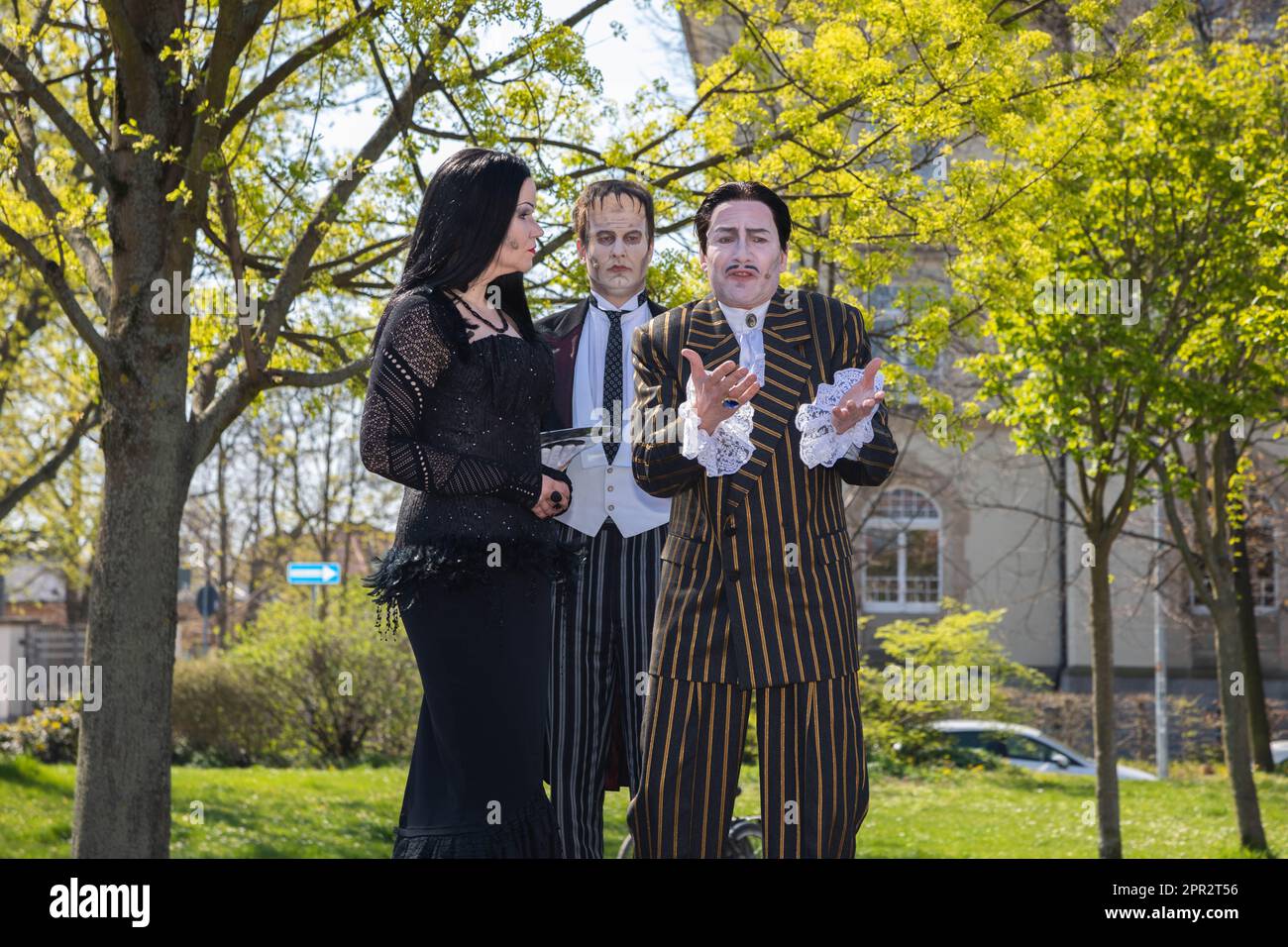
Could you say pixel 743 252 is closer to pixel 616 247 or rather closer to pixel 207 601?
pixel 616 247

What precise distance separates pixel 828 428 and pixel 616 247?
1.40 meters

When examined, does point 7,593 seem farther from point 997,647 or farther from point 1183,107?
point 1183,107

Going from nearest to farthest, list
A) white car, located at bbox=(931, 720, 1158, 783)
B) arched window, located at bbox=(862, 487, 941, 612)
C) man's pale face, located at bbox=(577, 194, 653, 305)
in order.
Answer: man's pale face, located at bbox=(577, 194, 653, 305), white car, located at bbox=(931, 720, 1158, 783), arched window, located at bbox=(862, 487, 941, 612)

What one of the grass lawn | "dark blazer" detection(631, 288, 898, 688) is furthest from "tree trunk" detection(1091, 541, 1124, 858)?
"dark blazer" detection(631, 288, 898, 688)

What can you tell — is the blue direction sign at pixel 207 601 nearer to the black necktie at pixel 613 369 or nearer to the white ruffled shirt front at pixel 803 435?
the black necktie at pixel 613 369

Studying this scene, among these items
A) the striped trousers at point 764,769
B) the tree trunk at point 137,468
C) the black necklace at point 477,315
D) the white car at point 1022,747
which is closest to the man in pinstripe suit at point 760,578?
the striped trousers at point 764,769

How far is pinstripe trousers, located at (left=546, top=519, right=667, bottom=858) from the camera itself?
4480 millimetres

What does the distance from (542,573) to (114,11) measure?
5417mm

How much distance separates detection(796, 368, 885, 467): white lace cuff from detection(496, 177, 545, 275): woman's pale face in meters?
0.82

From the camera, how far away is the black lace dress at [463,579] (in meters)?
3.44

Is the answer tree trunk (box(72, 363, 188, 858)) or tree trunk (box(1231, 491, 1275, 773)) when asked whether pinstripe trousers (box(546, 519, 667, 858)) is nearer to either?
tree trunk (box(72, 363, 188, 858))

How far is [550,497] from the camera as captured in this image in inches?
141

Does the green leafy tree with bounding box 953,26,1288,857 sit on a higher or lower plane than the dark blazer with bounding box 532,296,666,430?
higher
